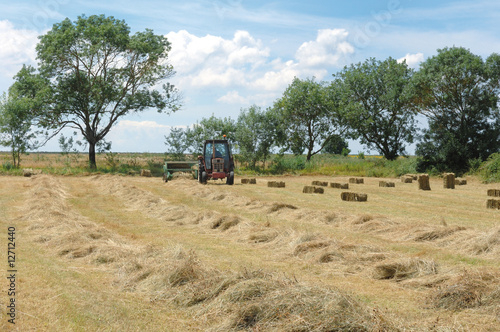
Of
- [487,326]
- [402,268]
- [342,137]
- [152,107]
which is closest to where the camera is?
[487,326]

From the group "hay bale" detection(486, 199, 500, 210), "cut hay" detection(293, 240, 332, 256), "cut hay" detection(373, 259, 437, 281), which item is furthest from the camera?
"hay bale" detection(486, 199, 500, 210)

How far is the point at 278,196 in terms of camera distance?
18.4 meters

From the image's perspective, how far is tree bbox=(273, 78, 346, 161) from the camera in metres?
40.8

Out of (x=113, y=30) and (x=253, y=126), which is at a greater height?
(x=113, y=30)

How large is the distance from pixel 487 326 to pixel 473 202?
1318cm

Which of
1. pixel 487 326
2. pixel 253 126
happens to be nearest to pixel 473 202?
pixel 487 326

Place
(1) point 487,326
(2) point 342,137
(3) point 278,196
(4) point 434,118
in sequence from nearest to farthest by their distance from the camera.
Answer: (1) point 487,326
(3) point 278,196
(4) point 434,118
(2) point 342,137

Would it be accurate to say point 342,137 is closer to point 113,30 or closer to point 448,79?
point 448,79

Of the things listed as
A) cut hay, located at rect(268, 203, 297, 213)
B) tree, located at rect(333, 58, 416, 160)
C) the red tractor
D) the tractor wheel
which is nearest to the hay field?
cut hay, located at rect(268, 203, 297, 213)

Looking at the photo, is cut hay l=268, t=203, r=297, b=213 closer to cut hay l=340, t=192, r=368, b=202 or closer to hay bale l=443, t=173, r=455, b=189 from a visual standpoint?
cut hay l=340, t=192, r=368, b=202

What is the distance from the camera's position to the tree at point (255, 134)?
37188mm

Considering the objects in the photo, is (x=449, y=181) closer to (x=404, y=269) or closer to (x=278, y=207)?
(x=278, y=207)

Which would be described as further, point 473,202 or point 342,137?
point 342,137

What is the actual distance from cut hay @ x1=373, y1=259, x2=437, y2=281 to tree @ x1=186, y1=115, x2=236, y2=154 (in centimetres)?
3144
